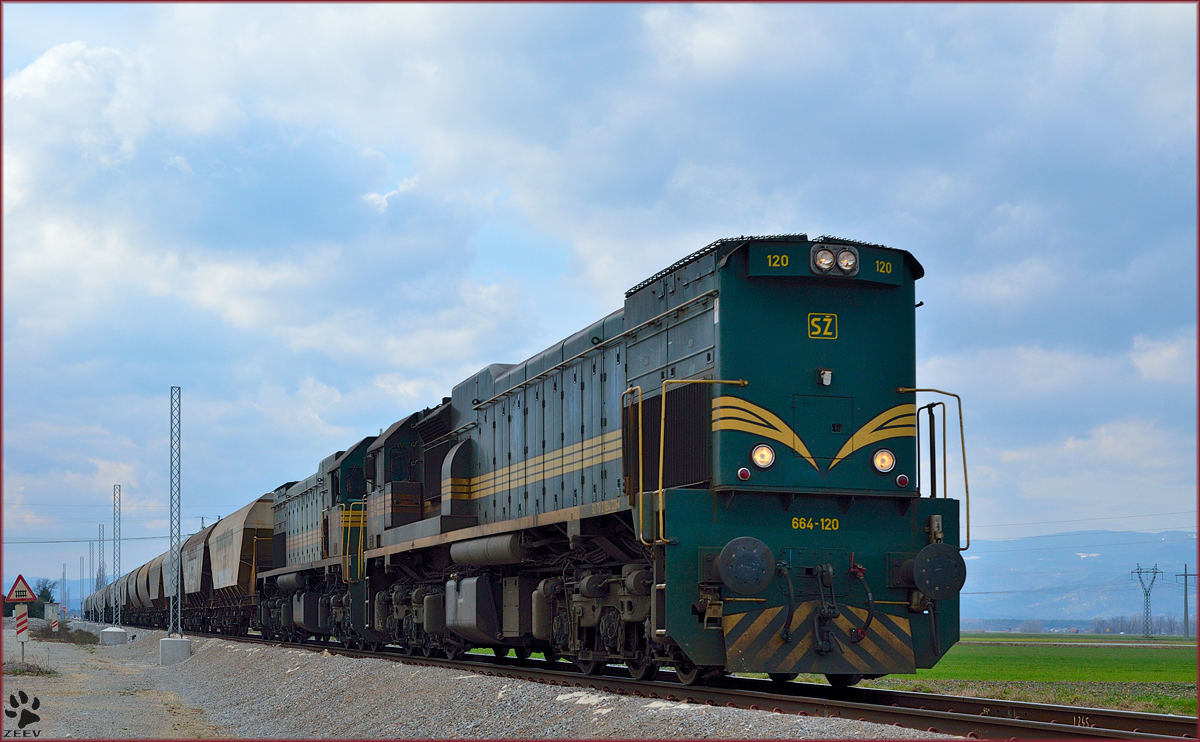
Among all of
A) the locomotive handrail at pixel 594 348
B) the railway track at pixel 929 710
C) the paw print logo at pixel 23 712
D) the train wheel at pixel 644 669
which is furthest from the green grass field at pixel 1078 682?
the paw print logo at pixel 23 712

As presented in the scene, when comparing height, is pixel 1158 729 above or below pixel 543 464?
below

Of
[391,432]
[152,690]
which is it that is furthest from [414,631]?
[152,690]

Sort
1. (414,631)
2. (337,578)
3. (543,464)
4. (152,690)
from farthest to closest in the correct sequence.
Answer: (337,578) < (152,690) < (414,631) < (543,464)

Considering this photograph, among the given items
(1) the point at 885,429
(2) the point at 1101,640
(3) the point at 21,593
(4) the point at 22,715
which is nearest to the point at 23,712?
(4) the point at 22,715

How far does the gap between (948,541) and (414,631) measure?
33.2 ft

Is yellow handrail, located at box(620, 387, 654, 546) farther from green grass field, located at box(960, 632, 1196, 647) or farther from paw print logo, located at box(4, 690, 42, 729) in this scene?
green grass field, located at box(960, 632, 1196, 647)

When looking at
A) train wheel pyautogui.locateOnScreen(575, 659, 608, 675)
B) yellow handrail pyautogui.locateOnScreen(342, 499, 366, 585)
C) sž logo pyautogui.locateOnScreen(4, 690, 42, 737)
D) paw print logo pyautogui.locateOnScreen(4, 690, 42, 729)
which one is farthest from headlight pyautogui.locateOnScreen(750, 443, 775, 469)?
yellow handrail pyautogui.locateOnScreen(342, 499, 366, 585)

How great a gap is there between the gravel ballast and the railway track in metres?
0.73

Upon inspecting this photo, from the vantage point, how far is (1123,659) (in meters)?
34.3

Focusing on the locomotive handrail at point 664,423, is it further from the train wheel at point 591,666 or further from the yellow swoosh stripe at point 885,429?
the train wheel at point 591,666

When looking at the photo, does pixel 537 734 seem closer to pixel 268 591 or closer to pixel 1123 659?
pixel 268 591

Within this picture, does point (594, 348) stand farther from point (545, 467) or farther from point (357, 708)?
point (357, 708)

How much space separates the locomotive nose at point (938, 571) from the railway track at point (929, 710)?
97 centimetres

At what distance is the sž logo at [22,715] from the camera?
11.6 metres
